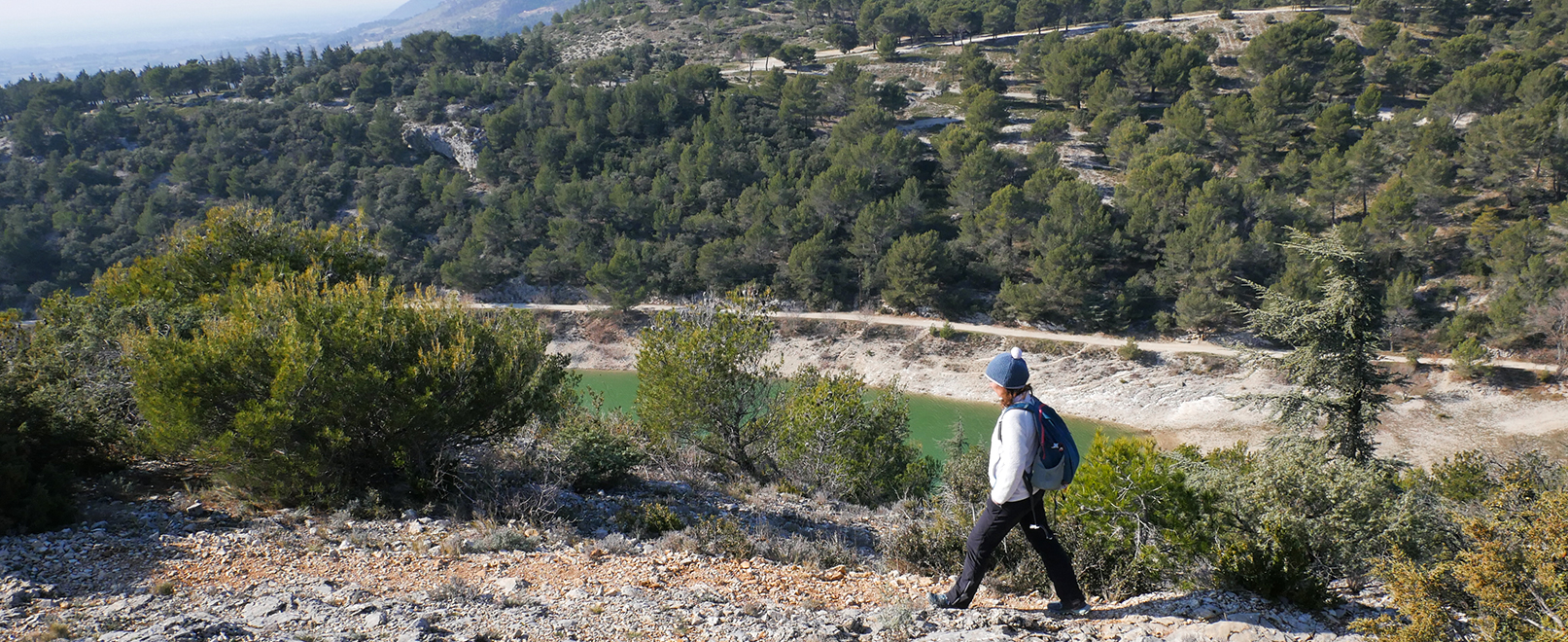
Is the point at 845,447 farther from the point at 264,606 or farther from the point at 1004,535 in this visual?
the point at 264,606

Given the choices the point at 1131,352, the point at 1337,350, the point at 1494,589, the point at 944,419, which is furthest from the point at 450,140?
the point at 1494,589

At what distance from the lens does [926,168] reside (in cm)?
5188

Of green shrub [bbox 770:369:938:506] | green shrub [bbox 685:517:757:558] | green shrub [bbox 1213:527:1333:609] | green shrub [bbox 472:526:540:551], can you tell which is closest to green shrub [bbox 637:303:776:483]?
green shrub [bbox 770:369:938:506]

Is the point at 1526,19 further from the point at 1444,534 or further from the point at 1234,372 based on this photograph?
the point at 1444,534

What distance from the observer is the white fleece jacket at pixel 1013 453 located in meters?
5.08

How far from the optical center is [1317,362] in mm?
11859

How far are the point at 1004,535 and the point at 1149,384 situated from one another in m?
32.8

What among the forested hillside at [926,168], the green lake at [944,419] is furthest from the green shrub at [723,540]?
the forested hillside at [926,168]

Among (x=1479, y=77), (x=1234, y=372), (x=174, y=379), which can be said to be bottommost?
(x=1234, y=372)

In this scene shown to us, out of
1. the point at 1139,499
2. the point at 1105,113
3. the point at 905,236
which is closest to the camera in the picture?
the point at 1139,499

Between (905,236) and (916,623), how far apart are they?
37762mm

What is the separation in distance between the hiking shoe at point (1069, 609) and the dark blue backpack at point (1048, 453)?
41.7 inches

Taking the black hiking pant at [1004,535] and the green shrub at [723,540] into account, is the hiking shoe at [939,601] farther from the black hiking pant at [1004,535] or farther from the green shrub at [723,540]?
the green shrub at [723,540]

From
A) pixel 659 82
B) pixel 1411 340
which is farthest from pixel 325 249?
pixel 659 82
